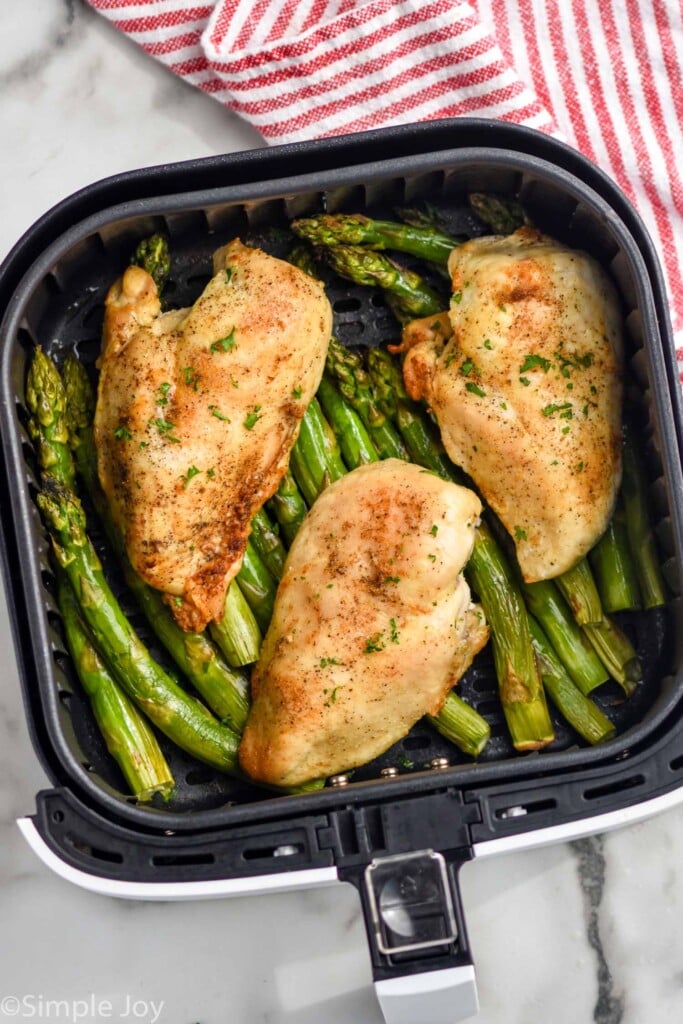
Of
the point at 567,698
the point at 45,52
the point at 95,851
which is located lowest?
the point at 567,698

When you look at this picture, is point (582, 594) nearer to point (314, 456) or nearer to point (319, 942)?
point (314, 456)

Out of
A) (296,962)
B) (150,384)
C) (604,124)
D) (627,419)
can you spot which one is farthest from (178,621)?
(604,124)

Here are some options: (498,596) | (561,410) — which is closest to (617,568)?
(498,596)

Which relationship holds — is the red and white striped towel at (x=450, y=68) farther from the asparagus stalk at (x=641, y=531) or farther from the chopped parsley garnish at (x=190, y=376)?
the chopped parsley garnish at (x=190, y=376)

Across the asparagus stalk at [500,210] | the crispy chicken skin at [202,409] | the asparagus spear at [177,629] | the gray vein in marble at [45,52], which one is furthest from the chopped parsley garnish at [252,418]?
the gray vein in marble at [45,52]

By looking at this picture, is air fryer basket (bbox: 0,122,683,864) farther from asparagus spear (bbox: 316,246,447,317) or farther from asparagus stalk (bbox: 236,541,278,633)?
asparagus stalk (bbox: 236,541,278,633)

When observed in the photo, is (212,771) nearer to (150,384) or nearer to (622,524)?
(150,384)
